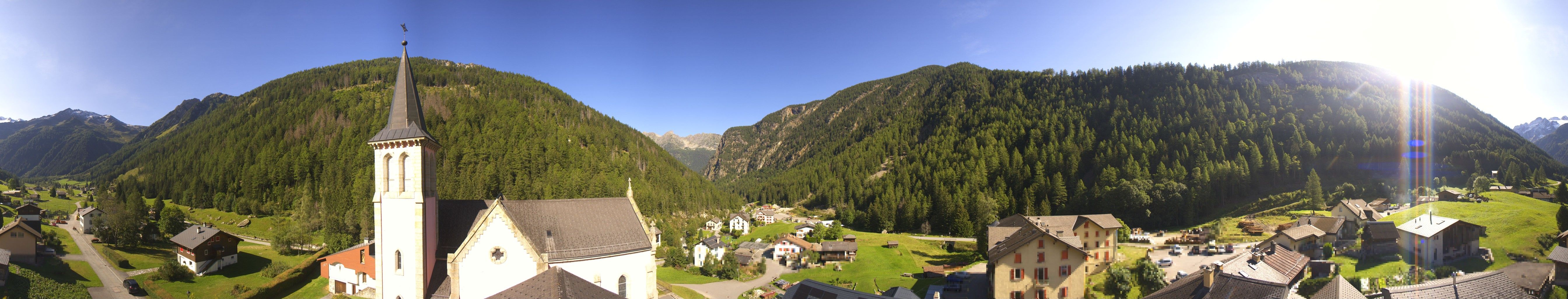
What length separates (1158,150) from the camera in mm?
103188

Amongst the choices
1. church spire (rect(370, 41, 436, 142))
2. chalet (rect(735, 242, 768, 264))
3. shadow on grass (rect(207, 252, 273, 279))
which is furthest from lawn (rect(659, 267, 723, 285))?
shadow on grass (rect(207, 252, 273, 279))

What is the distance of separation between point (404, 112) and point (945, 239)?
76.2 meters

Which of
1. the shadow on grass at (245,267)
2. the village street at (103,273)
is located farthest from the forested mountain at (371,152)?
the village street at (103,273)

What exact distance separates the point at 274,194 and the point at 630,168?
62482 millimetres

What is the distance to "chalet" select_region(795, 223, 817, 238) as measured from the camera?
284 feet

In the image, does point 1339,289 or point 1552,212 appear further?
point 1552,212

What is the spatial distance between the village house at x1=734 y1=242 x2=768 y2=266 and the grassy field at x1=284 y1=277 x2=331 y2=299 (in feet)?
106

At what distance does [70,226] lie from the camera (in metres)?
60.8

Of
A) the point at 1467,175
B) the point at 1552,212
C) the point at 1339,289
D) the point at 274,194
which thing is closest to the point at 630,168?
the point at 274,194

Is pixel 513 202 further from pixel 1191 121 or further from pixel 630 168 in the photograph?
→ pixel 1191 121

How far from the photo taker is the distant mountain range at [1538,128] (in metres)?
125

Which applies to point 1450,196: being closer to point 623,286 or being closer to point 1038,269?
point 1038,269

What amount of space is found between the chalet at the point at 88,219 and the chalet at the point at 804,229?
78.1 m

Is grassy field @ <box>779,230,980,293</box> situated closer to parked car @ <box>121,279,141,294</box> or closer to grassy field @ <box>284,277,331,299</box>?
grassy field @ <box>284,277,331,299</box>
